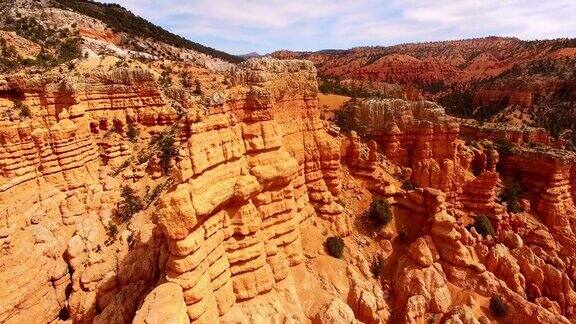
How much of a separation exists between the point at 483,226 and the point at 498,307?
11.0 meters

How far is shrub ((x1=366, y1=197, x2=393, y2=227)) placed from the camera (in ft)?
94.3

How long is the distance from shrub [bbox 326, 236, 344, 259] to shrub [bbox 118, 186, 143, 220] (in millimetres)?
14534

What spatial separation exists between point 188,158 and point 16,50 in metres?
45.4

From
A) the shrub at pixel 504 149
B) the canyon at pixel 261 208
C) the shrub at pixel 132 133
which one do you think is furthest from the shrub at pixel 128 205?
the shrub at pixel 504 149

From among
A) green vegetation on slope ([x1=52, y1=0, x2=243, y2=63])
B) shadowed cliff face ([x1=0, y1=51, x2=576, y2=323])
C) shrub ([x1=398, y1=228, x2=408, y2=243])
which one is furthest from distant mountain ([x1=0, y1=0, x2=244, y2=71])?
shrub ([x1=398, y1=228, x2=408, y2=243])

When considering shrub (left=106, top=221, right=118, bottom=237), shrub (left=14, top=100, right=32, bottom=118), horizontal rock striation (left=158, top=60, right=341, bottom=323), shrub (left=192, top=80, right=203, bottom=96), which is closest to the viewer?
horizontal rock striation (left=158, top=60, right=341, bottom=323)

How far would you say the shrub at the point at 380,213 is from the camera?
94.3 ft

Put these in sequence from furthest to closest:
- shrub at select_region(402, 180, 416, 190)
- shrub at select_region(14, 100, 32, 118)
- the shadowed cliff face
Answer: shrub at select_region(402, 180, 416, 190), shrub at select_region(14, 100, 32, 118), the shadowed cliff face

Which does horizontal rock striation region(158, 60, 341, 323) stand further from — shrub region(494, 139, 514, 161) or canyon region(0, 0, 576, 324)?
shrub region(494, 139, 514, 161)

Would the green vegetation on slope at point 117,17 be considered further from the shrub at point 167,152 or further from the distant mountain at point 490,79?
the shrub at point 167,152

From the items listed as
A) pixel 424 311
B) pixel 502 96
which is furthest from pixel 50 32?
pixel 502 96

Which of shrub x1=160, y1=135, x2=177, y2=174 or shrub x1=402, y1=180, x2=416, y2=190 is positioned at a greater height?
shrub x1=160, y1=135, x2=177, y2=174

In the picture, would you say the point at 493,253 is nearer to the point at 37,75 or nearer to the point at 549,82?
the point at 37,75

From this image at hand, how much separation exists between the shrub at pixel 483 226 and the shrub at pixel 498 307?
9732 millimetres
